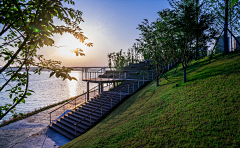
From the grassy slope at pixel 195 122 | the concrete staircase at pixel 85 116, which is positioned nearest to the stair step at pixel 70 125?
the concrete staircase at pixel 85 116

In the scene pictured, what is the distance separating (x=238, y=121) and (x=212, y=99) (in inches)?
78.5

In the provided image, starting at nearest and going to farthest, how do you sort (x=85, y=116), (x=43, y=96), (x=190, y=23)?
(x=190, y=23) → (x=85, y=116) → (x=43, y=96)

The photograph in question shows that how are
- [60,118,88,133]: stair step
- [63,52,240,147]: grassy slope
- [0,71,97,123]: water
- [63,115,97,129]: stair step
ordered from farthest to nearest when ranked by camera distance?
1. [0,71,97,123]: water
2. [63,115,97,129]: stair step
3. [60,118,88,133]: stair step
4. [63,52,240,147]: grassy slope

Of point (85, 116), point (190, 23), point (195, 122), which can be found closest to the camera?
point (195, 122)

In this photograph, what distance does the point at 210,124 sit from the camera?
5.11m

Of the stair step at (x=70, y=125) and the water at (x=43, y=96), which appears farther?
the water at (x=43, y=96)

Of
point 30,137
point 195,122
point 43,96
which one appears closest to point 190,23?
point 195,122

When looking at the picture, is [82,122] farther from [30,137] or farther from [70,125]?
[30,137]

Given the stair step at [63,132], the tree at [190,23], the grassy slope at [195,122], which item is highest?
the tree at [190,23]

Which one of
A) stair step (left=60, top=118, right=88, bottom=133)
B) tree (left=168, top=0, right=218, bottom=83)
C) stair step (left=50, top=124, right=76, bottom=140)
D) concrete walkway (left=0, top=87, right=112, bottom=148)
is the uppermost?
tree (left=168, top=0, right=218, bottom=83)

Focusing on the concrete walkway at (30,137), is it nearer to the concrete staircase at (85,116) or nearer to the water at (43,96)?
the concrete staircase at (85,116)

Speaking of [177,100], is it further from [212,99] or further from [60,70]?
[60,70]

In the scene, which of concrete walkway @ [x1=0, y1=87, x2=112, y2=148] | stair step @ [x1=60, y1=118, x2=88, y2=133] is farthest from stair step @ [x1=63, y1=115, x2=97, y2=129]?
concrete walkway @ [x1=0, y1=87, x2=112, y2=148]

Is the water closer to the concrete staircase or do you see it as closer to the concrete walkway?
the concrete walkway
